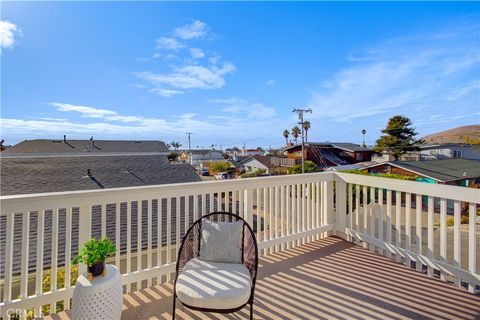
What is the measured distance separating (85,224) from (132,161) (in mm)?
6741

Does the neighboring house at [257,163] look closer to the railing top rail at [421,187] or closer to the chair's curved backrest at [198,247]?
the railing top rail at [421,187]

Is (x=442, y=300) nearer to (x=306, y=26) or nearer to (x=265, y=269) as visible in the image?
(x=265, y=269)

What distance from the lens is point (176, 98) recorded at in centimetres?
1014

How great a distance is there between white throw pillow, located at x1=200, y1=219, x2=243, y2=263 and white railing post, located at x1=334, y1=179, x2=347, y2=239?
86.1 inches

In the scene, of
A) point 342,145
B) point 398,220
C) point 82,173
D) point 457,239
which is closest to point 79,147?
point 82,173

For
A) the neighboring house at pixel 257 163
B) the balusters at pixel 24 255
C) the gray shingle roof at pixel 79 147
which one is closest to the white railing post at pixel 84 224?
the balusters at pixel 24 255

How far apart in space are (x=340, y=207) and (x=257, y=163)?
2356 centimetres

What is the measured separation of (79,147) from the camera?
16562 millimetres

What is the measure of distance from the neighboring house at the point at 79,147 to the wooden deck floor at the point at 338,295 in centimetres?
1632

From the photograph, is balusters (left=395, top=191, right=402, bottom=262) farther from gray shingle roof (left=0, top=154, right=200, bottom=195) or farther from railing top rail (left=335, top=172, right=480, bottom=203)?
gray shingle roof (left=0, top=154, right=200, bottom=195)

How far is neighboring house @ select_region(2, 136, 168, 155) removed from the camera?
51.8 feet

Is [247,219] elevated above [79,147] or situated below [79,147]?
below

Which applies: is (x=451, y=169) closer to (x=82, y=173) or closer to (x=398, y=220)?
(x=398, y=220)

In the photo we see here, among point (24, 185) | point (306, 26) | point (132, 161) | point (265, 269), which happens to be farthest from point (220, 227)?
point (132, 161)
